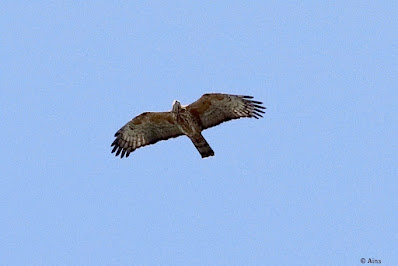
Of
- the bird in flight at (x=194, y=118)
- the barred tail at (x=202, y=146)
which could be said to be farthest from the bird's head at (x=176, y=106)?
the barred tail at (x=202, y=146)

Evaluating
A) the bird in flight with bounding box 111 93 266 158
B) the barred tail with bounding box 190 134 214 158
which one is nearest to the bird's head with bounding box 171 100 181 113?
the bird in flight with bounding box 111 93 266 158

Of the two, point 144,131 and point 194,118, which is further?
point 144,131

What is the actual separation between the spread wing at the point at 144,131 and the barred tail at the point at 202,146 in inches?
16.1

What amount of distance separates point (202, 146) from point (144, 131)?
1415 mm

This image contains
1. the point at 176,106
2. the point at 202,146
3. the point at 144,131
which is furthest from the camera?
the point at 144,131

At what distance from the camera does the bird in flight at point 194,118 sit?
1489 cm

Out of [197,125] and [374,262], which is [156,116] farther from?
[374,262]

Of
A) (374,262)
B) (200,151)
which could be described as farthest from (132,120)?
(374,262)

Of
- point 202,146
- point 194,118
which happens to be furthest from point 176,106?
point 202,146

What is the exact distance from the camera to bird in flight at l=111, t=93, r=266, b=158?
14.9 m

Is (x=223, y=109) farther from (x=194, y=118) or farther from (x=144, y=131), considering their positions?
(x=144, y=131)

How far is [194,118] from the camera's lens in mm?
15008

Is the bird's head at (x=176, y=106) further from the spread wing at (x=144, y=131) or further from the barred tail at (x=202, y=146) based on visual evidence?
the barred tail at (x=202, y=146)

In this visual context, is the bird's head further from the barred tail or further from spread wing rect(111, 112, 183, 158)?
the barred tail
